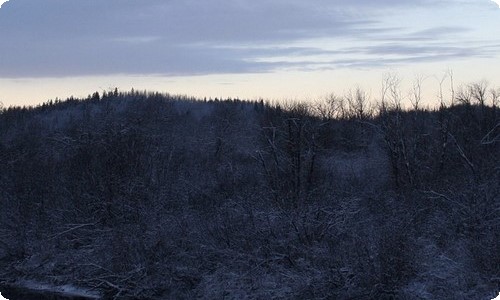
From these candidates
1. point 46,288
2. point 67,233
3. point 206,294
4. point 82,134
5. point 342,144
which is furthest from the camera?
point 342,144

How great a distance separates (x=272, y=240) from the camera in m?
22.3

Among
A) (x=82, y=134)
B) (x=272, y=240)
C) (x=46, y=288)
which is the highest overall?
(x=82, y=134)

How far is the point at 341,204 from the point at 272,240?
150 inches

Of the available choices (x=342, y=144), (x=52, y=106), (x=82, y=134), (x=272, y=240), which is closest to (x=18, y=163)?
(x=82, y=134)

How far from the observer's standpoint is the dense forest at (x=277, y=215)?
19.2 meters

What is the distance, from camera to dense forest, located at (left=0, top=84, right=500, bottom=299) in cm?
1925

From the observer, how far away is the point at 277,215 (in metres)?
24.2

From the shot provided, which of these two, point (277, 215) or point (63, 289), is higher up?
point (277, 215)

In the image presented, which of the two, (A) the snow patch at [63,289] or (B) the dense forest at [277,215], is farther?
(A) the snow patch at [63,289]

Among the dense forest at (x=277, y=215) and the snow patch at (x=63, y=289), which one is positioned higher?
the dense forest at (x=277, y=215)

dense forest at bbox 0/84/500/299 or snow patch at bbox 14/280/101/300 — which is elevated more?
dense forest at bbox 0/84/500/299

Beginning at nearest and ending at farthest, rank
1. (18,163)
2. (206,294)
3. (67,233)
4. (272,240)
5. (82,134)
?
1. (206,294)
2. (272,240)
3. (67,233)
4. (18,163)
5. (82,134)

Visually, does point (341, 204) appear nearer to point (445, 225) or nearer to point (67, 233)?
point (445, 225)

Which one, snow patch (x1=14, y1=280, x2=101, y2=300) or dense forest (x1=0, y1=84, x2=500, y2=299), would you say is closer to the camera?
dense forest (x1=0, y1=84, x2=500, y2=299)
